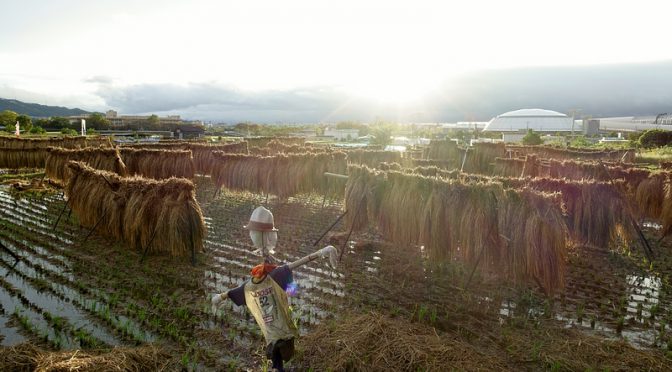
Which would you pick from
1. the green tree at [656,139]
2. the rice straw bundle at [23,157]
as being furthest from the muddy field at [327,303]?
the green tree at [656,139]

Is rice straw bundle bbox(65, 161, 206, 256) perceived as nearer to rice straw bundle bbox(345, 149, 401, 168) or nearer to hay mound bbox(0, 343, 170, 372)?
hay mound bbox(0, 343, 170, 372)

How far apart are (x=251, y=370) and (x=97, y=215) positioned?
946 cm

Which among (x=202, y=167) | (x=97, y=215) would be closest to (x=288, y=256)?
(x=97, y=215)

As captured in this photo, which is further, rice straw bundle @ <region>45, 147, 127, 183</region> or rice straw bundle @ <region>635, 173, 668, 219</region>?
rice straw bundle @ <region>45, 147, 127, 183</region>

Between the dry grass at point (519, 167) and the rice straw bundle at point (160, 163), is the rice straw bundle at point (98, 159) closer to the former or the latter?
the rice straw bundle at point (160, 163)

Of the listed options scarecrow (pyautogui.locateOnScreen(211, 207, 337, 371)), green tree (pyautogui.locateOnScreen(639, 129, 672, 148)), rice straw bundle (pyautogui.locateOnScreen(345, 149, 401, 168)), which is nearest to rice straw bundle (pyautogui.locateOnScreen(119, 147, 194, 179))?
rice straw bundle (pyautogui.locateOnScreen(345, 149, 401, 168))

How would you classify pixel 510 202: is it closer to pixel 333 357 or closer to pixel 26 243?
pixel 333 357

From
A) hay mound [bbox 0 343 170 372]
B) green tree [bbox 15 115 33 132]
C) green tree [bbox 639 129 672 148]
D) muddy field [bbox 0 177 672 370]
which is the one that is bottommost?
muddy field [bbox 0 177 672 370]

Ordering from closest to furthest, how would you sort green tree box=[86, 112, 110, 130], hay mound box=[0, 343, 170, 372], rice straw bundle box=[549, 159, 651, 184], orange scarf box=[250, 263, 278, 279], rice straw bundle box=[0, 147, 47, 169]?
orange scarf box=[250, 263, 278, 279] → hay mound box=[0, 343, 170, 372] → rice straw bundle box=[549, 159, 651, 184] → rice straw bundle box=[0, 147, 47, 169] → green tree box=[86, 112, 110, 130]

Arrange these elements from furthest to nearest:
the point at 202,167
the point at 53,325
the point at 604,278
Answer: the point at 202,167, the point at 604,278, the point at 53,325

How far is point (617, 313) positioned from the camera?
7.88m

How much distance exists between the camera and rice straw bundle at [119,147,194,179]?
891 inches

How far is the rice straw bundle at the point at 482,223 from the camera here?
8156 millimetres

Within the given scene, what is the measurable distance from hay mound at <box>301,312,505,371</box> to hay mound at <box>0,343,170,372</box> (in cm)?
214
